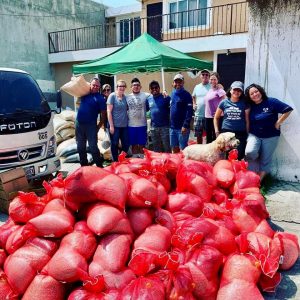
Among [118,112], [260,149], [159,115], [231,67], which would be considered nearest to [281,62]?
[260,149]

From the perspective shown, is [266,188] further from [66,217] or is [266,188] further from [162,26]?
[162,26]

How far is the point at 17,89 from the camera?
5.63 m

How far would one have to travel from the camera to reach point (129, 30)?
1745 centimetres

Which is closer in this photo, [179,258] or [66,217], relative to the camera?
[179,258]

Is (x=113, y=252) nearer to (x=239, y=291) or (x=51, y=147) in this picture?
(x=239, y=291)

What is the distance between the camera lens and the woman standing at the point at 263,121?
4.99m

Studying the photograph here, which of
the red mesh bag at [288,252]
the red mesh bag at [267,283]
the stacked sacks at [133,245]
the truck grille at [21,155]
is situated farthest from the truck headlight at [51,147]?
the red mesh bag at [267,283]

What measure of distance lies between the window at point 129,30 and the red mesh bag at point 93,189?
15.3 metres

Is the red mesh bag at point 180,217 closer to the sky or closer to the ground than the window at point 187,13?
closer to the ground

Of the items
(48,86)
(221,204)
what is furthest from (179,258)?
(48,86)

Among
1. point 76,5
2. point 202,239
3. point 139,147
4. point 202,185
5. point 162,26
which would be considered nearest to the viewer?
point 202,239

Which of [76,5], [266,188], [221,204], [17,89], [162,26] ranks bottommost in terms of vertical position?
[266,188]

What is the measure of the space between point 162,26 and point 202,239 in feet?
44.1

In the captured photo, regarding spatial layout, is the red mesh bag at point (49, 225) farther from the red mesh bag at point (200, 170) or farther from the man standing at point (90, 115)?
the man standing at point (90, 115)
